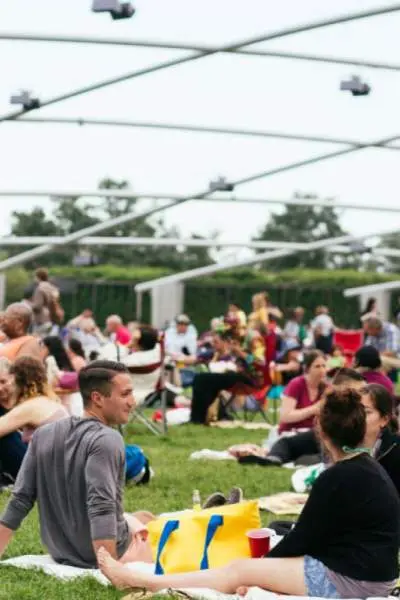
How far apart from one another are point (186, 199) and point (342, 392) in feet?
59.1

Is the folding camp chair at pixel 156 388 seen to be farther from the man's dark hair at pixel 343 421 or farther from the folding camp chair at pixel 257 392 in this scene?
the man's dark hair at pixel 343 421

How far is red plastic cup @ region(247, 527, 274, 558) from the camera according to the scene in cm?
654

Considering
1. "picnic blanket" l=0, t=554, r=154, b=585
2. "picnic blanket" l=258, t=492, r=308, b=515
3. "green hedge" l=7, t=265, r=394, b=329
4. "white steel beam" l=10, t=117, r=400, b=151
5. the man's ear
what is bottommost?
"green hedge" l=7, t=265, r=394, b=329

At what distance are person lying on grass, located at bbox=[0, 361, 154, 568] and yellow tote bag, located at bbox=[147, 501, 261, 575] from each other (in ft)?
0.84

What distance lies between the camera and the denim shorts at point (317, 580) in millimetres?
6168

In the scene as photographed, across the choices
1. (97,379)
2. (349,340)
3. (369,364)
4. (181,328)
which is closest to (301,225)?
(349,340)

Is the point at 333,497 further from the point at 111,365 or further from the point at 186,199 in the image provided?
the point at 186,199

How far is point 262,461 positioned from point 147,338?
14.6ft

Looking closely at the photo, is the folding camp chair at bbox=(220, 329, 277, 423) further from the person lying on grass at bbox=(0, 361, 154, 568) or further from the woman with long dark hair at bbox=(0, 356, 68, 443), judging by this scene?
the person lying on grass at bbox=(0, 361, 154, 568)

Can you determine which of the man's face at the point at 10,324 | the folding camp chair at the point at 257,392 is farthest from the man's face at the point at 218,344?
the man's face at the point at 10,324

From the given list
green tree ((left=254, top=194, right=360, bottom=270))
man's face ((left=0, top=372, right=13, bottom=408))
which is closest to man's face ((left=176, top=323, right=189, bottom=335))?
man's face ((left=0, top=372, right=13, bottom=408))

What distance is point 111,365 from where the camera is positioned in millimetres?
6695

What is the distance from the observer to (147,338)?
1698cm

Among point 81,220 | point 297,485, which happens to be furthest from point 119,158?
point 81,220
